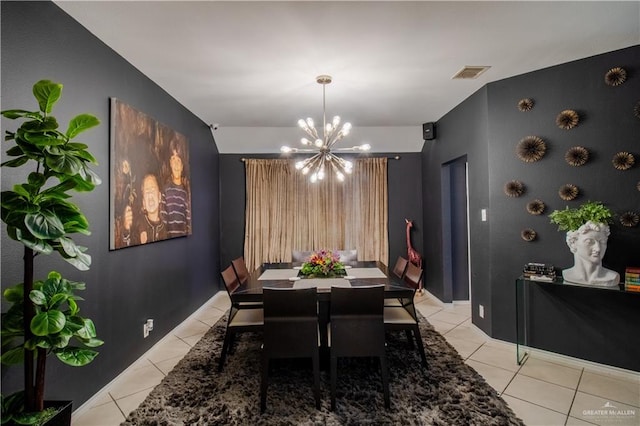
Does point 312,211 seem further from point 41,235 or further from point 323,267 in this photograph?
point 41,235

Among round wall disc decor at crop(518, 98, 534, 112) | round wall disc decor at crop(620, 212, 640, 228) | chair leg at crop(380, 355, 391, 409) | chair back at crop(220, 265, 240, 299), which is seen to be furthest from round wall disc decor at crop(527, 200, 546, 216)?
chair back at crop(220, 265, 240, 299)

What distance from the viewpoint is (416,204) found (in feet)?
16.9

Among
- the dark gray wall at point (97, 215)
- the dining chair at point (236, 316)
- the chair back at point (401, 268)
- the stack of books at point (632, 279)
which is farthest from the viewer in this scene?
the chair back at point (401, 268)

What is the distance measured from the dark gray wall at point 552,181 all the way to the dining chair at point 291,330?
84.3 inches

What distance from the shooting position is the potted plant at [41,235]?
1.34 metres

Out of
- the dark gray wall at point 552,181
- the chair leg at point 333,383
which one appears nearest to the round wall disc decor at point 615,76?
A: the dark gray wall at point 552,181

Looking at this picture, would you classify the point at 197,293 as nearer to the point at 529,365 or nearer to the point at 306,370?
the point at 306,370

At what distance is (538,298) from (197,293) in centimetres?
397

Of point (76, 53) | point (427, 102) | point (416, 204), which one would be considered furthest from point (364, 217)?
point (76, 53)

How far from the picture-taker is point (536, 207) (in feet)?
9.48

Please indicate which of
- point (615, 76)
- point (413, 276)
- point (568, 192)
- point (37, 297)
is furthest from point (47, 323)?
point (615, 76)

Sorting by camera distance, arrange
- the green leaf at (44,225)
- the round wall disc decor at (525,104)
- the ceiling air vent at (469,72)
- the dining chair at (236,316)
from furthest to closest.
→ the round wall disc decor at (525,104)
the ceiling air vent at (469,72)
the dining chair at (236,316)
the green leaf at (44,225)

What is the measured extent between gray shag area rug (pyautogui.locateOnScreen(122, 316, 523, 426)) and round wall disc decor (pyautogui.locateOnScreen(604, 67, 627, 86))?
267 cm

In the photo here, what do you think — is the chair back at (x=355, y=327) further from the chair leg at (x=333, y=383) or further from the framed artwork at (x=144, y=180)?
the framed artwork at (x=144, y=180)
